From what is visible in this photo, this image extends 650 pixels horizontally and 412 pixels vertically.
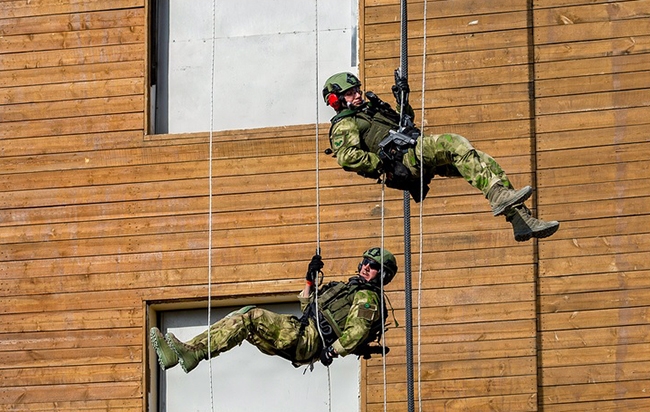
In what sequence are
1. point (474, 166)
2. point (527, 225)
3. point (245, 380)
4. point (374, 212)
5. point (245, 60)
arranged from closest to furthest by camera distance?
point (527, 225) → point (474, 166) → point (374, 212) → point (245, 380) → point (245, 60)

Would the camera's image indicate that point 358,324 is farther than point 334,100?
No

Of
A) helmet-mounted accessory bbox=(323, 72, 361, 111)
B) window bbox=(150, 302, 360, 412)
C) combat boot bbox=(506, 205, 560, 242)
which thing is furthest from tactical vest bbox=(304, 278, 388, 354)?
window bbox=(150, 302, 360, 412)

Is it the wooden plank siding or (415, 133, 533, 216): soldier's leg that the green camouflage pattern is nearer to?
(415, 133, 533, 216): soldier's leg


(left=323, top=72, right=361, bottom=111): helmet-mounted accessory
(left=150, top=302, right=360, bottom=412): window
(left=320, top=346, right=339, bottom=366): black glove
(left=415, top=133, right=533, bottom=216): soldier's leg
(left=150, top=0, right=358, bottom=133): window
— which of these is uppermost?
(left=150, top=0, right=358, bottom=133): window

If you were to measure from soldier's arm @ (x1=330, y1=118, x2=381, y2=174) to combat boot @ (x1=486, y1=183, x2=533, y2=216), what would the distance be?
90cm

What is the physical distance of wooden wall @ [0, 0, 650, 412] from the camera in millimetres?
17375

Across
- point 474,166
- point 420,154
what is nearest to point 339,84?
point 420,154

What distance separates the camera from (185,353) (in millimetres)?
14906

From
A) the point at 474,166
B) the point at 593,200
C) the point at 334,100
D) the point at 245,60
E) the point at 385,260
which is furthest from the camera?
the point at 245,60

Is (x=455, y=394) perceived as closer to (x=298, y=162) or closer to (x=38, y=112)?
(x=298, y=162)

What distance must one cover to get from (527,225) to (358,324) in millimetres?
1402

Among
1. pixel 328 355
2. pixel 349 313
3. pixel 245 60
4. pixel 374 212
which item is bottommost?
Answer: pixel 328 355

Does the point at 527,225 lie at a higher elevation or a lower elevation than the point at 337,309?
higher

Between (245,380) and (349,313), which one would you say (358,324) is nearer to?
(349,313)
